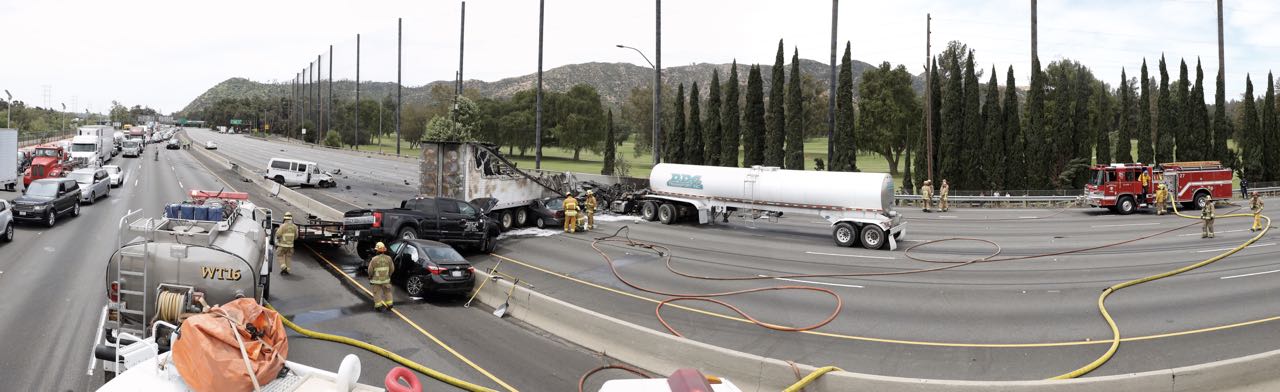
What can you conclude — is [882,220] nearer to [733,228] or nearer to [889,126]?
[733,228]

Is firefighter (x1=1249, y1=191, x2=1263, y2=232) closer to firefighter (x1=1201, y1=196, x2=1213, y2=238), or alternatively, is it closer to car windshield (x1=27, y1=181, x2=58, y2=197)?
firefighter (x1=1201, y1=196, x2=1213, y2=238)

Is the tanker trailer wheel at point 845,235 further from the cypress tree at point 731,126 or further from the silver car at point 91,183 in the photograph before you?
A: the cypress tree at point 731,126

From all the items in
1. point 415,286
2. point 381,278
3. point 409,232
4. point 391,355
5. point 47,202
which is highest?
point 47,202

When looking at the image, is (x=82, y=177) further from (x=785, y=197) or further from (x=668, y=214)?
(x=785, y=197)

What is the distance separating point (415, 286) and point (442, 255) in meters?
0.83

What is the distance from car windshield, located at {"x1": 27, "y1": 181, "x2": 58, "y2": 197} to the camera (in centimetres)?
2709

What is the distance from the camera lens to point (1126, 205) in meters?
35.4

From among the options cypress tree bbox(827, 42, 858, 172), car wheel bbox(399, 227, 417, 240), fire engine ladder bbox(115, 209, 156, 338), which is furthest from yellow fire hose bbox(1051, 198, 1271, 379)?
cypress tree bbox(827, 42, 858, 172)

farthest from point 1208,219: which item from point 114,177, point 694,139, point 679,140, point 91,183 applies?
point 114,177

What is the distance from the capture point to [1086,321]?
14.0 metres

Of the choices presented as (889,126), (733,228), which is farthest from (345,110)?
(733,228)

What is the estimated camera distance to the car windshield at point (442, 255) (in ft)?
52.0

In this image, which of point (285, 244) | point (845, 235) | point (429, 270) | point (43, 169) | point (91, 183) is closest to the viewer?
point (429, 270)

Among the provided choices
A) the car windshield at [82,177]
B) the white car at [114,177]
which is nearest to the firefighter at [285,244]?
the car windshield at [82,177]
